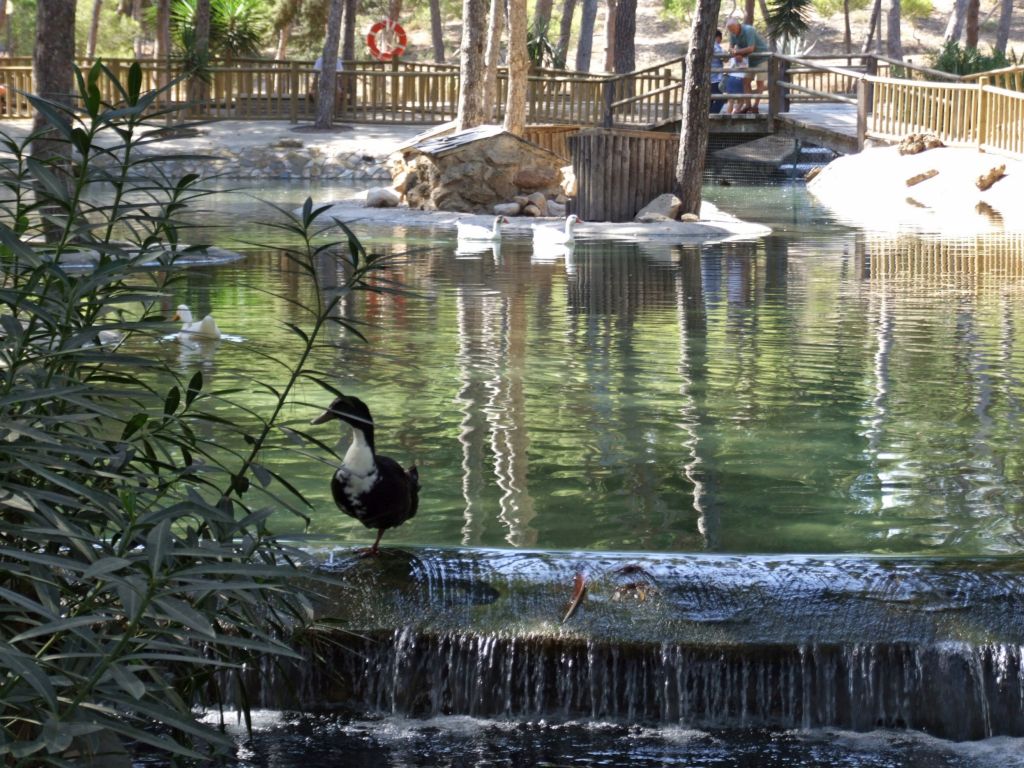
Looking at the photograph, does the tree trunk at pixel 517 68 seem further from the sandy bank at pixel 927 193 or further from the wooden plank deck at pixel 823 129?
the wooden plank deck at pixel 823 129

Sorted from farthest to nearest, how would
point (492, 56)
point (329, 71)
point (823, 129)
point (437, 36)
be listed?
point (437, 36)
point (329, 71)
point (823, 129)
point (492, 56)

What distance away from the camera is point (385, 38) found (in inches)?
1727

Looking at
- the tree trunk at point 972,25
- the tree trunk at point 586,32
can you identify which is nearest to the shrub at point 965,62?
the tree trunk at point 972,25

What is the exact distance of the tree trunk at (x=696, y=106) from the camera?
63.2 ft

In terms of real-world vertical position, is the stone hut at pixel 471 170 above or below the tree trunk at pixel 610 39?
below

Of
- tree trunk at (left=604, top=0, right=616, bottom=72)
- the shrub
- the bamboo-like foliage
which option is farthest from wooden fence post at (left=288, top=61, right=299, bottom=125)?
the bamboo-like foliage

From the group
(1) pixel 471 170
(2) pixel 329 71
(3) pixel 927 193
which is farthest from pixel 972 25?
(1) pixel 471 170

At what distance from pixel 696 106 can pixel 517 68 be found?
5004 mm

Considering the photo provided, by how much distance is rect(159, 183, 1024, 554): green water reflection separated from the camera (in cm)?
611

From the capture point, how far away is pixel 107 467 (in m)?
3.28

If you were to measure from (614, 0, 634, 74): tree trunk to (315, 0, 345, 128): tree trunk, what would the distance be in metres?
7.57

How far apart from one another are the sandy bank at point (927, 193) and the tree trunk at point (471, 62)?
5.86m

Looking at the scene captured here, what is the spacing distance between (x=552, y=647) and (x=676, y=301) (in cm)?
767

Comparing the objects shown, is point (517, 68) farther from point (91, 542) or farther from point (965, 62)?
point (91, 542)
